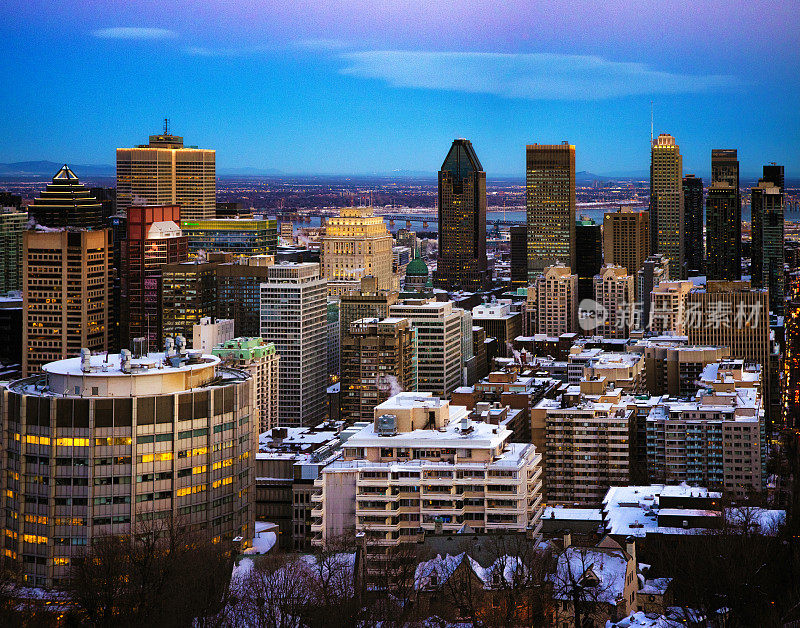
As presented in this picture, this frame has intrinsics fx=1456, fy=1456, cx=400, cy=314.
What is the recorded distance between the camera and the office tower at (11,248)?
146250mm

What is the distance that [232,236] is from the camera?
158m

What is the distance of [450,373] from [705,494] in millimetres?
45680

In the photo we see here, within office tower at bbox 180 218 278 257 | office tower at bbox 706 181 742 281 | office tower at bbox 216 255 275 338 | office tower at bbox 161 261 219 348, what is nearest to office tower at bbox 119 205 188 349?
office tower at bbox 161 261 219 348

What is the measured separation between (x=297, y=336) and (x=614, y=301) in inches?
1991

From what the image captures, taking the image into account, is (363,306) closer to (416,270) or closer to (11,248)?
(416,270)

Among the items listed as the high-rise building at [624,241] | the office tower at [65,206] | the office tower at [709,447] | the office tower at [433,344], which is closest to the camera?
the office tower at [709,447]

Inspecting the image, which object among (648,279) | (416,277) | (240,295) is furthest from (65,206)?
(648,279)

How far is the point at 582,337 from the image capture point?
140 m

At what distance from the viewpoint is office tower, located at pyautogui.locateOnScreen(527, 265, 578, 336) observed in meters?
145

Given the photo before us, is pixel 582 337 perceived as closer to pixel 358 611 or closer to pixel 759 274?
pixel 759 274

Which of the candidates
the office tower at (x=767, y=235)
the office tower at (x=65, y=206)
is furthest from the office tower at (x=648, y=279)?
the office tower at (x=65, y=206)

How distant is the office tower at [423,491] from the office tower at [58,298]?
2392 inches

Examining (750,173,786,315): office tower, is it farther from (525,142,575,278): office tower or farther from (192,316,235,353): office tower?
(192,316,235,353): office tower

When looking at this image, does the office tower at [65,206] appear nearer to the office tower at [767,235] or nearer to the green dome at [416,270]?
the green dome at [416,270]
